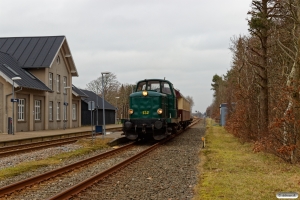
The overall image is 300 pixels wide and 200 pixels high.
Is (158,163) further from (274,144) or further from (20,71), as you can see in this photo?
(20,71)

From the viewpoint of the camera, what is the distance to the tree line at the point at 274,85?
11.6 meters

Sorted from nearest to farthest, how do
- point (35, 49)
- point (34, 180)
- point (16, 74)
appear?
point (34, 180) → point (16, 74) → point (35, 49)

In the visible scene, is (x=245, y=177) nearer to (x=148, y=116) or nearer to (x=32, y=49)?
(x=148, y=116)

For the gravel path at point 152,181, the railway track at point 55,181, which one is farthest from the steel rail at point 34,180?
the gravel path at point 152,181

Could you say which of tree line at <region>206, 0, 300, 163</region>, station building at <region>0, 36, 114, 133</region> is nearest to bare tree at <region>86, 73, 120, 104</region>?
station building at <region>0, 36, 114, 133</region>

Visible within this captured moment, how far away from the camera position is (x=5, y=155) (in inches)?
623

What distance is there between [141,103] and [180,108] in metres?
7.38

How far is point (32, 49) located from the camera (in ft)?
133

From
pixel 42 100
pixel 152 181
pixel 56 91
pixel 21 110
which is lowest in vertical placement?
pixel 152 181

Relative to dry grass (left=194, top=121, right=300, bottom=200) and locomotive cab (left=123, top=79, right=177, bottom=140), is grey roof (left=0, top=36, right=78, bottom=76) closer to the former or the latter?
locomotive cab (left=123, top=79, right=177, bottom=140)

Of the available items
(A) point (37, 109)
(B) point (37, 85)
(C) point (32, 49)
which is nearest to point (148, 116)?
(B) point (37, 85)

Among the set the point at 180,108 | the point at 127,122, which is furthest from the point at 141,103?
the point at 180,108

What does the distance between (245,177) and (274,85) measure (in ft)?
27.5

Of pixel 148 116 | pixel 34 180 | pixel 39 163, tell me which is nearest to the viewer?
pixel 34 180
